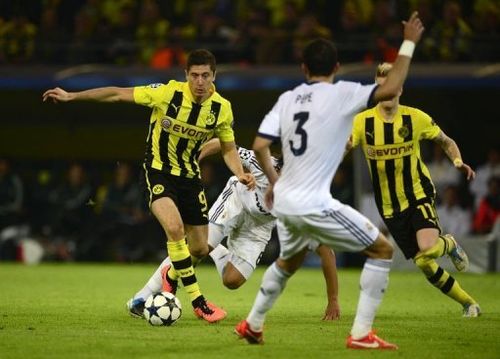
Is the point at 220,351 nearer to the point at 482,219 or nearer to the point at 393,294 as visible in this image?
the point at 393,294

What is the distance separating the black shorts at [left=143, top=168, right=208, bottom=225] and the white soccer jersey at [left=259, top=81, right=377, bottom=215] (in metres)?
2.22

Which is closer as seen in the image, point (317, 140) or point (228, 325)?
point (317, 140)

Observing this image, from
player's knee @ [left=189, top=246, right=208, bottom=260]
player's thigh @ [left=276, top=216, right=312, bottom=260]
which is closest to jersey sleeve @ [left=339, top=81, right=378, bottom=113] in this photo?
player's thigh @ [left=276, top=216, right=312, bottom=260]

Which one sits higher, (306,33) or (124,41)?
(306,33)

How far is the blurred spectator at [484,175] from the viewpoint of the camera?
17891 millimetres

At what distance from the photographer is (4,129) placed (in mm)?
21938

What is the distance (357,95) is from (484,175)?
37.9 feet

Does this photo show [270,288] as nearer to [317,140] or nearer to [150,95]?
[317,140]

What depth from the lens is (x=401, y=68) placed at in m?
6.93

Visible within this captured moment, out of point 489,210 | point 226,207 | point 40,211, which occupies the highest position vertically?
point 226,207

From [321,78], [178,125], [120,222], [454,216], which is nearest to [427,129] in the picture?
[178,125]

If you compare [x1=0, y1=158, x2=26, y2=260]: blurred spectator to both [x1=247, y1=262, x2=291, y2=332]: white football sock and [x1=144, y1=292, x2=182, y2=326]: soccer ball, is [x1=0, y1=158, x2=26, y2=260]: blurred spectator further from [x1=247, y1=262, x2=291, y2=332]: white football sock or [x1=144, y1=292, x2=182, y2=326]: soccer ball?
[x1=247, y1=262, x2=291, y2=332]: white football sock

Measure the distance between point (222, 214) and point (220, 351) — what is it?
3.38 metres

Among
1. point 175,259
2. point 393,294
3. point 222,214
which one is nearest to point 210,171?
point 393,294
